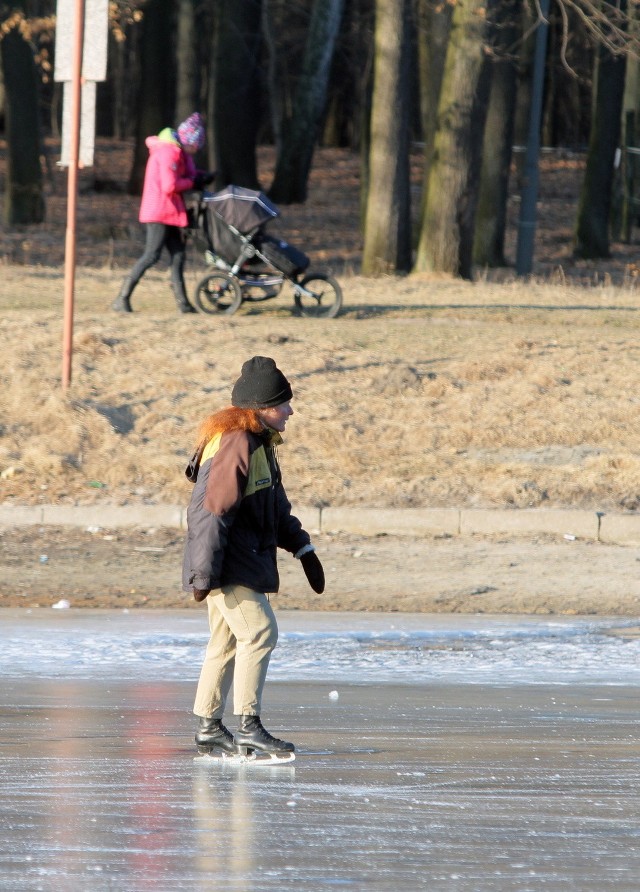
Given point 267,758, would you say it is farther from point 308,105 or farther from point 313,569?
point 308,105

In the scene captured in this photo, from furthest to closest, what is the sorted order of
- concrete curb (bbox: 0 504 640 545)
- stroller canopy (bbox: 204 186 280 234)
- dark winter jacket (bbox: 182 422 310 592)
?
stroller canopy (bbox: 204 186 280 234), concrete curb (bbox: 0 504 640 545), dark winter jacket (bbox: 182 422 310 592)

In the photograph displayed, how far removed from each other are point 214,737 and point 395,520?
5745 mm

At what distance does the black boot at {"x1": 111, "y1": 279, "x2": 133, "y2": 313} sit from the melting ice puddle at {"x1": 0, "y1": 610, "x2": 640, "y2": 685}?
7232 mm

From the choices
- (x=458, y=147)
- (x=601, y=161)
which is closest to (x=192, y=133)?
(x=458, y=147)

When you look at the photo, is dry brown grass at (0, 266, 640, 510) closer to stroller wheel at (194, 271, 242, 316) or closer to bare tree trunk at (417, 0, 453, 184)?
stroller wheel at (194, 271, 242, 316)

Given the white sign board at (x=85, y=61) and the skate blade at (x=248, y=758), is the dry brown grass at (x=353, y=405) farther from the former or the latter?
the skate blade at (x=248, y=758)

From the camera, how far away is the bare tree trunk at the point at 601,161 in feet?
96.9

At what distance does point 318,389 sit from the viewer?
14289 millimetres

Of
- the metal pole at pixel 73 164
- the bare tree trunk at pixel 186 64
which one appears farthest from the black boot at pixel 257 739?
the bare tree trunk at pixel 186 64

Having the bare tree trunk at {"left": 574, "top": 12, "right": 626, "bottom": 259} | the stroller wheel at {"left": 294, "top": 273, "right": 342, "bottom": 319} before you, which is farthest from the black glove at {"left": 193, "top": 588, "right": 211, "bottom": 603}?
the bare tree trunk at {"left": 574, "top": 12, "right": 626, "bottom": 259}

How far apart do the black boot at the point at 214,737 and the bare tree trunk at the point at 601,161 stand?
81.0 ft

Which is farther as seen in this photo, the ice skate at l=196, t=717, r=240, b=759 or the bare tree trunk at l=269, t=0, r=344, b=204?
the bare tree trunk at l=269, t=0, r=344, b=204

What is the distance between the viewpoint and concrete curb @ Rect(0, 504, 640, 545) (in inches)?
470

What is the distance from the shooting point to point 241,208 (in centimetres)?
1573
